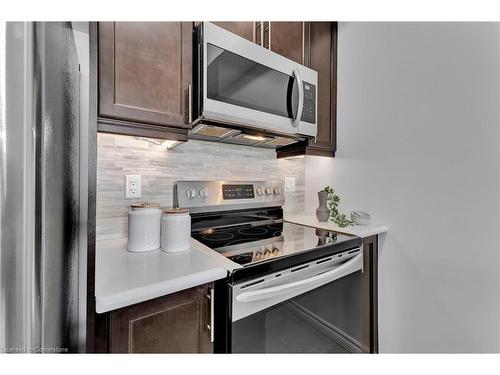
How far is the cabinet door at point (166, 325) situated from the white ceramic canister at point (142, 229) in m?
0.29

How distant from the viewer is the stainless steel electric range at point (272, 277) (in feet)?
2.34

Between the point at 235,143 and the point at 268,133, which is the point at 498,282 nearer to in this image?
the point at 268,133

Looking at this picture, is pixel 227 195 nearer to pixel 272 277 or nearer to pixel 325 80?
pixel 272 277

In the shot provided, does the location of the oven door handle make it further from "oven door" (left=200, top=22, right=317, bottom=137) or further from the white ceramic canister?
"oven door" (left=200, top=22, right=317, bottom=137)

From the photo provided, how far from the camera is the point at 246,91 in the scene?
3.28 ft

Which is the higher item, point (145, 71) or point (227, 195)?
point (145, 71)

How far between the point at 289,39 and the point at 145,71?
2.79ft

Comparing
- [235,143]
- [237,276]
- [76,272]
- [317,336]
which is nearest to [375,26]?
[235,143]

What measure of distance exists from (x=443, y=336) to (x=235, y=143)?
4.73 ft

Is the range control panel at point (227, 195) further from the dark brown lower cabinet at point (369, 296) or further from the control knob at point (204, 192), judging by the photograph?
the dark brown lower cabinet at point (369, 296)

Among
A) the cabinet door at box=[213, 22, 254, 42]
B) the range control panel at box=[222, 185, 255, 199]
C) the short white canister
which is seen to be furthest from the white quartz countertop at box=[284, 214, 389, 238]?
the cabinet door at box=[213, 22, 254, 42]

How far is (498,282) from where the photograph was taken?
0.87 m

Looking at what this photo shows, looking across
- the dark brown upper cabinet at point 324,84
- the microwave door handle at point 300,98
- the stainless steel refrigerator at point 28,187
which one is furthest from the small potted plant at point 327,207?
the stainless steel refrigerator at point 28,187

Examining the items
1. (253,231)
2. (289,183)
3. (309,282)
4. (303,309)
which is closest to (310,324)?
(303,309)
